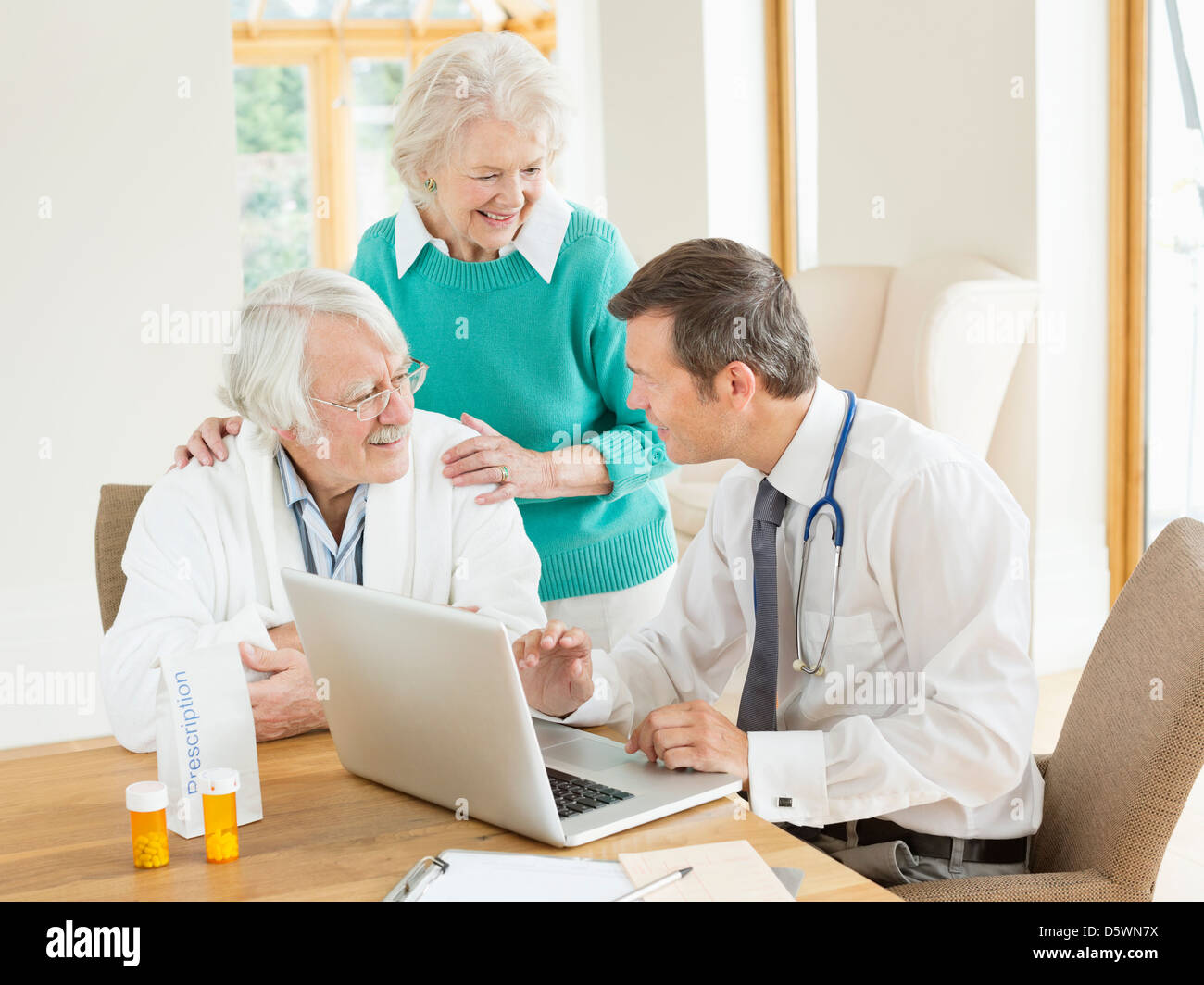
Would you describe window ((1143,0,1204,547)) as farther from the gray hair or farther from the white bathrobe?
the white bathrobe

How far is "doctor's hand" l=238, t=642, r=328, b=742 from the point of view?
1.49m

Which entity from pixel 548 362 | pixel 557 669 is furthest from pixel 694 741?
pixel 548 362

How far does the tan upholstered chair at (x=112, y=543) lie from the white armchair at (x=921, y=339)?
2171 mm

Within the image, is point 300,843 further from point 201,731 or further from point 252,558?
point 252,558

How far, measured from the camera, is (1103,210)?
3.93 metres

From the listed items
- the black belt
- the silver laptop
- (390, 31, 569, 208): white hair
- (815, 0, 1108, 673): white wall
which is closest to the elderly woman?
(390, 31, 569, 208): white hair

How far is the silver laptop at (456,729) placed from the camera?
1.11 m

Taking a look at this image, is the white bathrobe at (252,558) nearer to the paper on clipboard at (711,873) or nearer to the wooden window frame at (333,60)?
the paper on clipboard at (711,873)

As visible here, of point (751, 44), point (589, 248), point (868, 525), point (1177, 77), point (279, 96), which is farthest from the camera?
point (279, 96)

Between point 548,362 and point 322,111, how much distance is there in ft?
25.8

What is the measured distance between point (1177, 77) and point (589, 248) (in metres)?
2.61

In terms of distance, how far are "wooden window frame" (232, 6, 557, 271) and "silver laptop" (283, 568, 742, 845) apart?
823 cm
